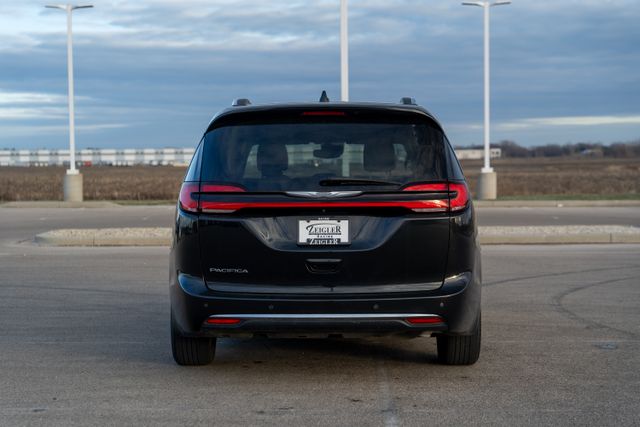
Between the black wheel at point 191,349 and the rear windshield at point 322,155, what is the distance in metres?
1.27

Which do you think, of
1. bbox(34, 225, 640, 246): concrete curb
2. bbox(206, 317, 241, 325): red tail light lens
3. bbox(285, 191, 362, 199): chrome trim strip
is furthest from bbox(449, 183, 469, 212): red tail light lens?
bbox(34, 225, 640, 246): concrete curb

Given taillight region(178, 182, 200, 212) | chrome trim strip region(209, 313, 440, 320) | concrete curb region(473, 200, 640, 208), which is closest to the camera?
chrome trim strip region(209, 313, 440, 320)

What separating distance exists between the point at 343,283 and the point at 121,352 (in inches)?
92.7

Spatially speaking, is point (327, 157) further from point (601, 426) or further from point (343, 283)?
point (601, 426)

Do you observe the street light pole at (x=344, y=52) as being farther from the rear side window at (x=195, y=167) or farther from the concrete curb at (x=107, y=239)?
the rear side window at (x=195, y=167)

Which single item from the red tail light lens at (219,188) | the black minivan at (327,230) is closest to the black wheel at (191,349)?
the black minivan at (327,230)

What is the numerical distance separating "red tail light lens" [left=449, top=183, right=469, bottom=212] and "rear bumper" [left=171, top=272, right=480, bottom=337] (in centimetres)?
45

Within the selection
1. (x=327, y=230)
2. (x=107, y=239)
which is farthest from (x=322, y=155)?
(x=107, y=239)

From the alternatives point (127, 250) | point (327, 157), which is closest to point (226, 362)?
point (327, 157)

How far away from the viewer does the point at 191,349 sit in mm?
7293

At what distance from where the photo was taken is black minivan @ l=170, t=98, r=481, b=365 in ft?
21.4

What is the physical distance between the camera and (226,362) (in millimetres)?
7676

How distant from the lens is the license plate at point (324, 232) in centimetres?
652

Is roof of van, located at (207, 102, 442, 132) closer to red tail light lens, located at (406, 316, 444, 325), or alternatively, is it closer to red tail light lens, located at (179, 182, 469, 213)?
red tail light lens, located at (179, 182, 469, 213)
